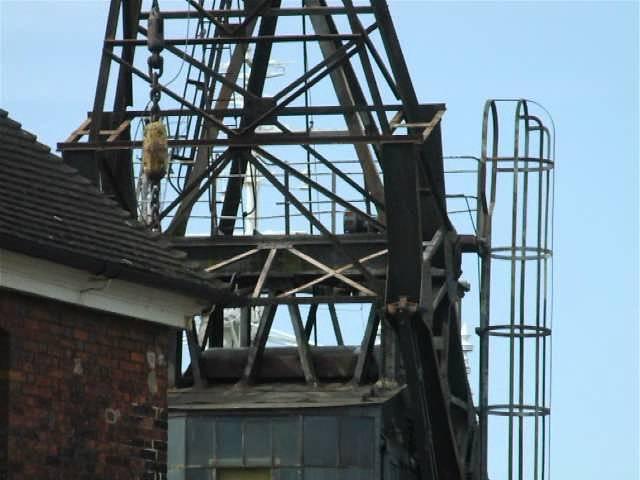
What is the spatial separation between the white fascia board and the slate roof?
0.13 m

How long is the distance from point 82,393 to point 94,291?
848mm

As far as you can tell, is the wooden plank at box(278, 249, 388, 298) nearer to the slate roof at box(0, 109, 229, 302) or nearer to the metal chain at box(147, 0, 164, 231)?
the metal chain at box(147, 0, 164, 231)

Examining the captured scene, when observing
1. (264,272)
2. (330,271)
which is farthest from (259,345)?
(330,271)

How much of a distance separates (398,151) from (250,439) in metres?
4.73

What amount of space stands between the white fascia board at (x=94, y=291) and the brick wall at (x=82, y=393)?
11 centimetres

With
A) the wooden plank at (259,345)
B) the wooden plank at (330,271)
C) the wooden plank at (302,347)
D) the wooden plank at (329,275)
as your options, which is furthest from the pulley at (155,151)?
the wooden plank at (259,345)

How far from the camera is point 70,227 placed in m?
20.1


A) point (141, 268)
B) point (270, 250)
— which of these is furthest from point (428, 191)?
point (141, 268)

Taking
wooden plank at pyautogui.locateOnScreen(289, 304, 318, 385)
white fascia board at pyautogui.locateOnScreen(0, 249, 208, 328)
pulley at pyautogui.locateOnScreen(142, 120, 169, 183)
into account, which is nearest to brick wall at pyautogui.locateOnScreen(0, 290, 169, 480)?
white fascia board at pyautogui.locateOnScreen(0, 249, 208, 328)

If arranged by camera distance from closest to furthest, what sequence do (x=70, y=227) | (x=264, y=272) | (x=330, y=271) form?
1. (x=70, y=227)
2. (x=330, y=271)
3. (x=264, y=272)

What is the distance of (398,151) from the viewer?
99.7 feet

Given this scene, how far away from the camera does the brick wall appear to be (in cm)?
1914

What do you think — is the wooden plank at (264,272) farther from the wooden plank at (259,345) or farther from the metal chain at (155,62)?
the metal chain at (155,62)

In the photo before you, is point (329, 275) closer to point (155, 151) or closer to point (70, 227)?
point (155, 151)
